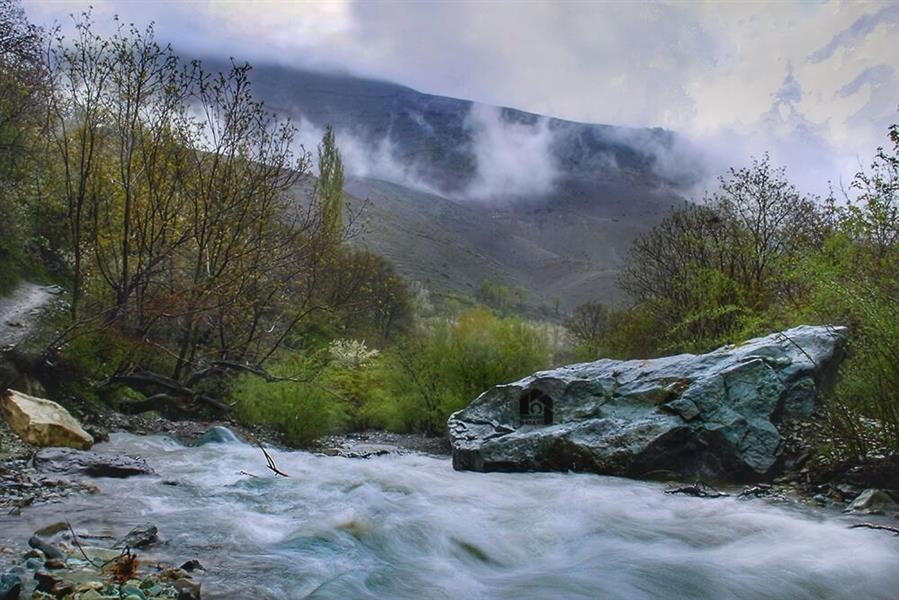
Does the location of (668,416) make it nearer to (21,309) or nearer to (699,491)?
(699,491)

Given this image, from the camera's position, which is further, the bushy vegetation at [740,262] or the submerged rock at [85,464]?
the bushy vegetation at [740,262]

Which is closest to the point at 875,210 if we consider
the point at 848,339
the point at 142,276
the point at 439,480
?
the point at 848,339

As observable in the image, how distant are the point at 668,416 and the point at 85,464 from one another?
27.1 feet

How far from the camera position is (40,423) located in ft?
29.4

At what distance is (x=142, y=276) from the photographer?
12055 millimetres

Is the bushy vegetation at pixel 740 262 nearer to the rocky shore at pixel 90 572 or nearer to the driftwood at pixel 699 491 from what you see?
the driftwood at pixel 699 491

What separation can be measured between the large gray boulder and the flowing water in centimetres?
118

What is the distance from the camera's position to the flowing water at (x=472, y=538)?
17.9ft

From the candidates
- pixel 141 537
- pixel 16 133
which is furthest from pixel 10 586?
pixel 16 133

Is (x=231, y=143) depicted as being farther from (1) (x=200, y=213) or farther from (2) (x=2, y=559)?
(2) (x=2, y=559)

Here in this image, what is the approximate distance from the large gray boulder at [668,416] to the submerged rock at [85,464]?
5473mm

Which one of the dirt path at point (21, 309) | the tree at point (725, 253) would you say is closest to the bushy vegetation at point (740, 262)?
the tree at point (725, 253)

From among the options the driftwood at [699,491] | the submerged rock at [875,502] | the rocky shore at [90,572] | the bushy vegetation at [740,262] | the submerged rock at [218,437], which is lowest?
the submerged rock at [218,437]

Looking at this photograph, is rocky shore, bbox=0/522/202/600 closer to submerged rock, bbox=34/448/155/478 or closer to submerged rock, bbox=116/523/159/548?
submerged rock, bbox=116/523/159/548
